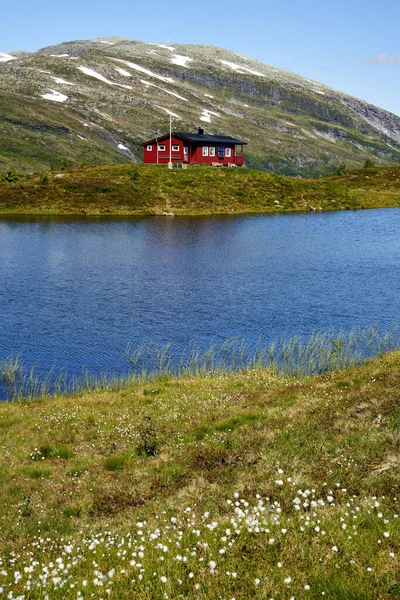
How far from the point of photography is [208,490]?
44.4 ft

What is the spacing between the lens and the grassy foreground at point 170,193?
94375 millimetres

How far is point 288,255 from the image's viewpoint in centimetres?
5975

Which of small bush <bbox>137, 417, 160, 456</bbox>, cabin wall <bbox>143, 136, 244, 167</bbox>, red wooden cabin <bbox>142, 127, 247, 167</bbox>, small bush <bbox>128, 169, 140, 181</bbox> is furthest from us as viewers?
cabin wall <bbox>143, 136, 244, 167</bbox>

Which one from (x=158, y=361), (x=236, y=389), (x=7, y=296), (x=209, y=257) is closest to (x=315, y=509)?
(x=236, y=389)

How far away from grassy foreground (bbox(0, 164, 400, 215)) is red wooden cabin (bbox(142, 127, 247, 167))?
1332cm

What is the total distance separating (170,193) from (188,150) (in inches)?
1298

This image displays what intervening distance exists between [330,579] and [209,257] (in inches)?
1970

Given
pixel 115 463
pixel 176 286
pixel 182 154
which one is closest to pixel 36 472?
pixel 115 463

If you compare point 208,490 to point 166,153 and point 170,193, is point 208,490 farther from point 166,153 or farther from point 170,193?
point 166,153

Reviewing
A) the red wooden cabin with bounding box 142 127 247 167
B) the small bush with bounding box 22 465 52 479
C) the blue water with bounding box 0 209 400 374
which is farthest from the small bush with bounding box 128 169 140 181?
the small bush with bounding box 22 465 52 479

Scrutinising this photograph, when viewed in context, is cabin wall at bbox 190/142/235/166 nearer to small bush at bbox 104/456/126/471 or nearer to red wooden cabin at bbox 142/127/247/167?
red wooden cabin at bbox 142/127/247/167

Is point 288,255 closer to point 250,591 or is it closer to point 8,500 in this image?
point 8,500

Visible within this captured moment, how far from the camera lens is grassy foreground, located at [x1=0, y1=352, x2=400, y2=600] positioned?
9016mm

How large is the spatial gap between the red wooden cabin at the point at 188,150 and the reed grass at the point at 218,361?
338 ft
